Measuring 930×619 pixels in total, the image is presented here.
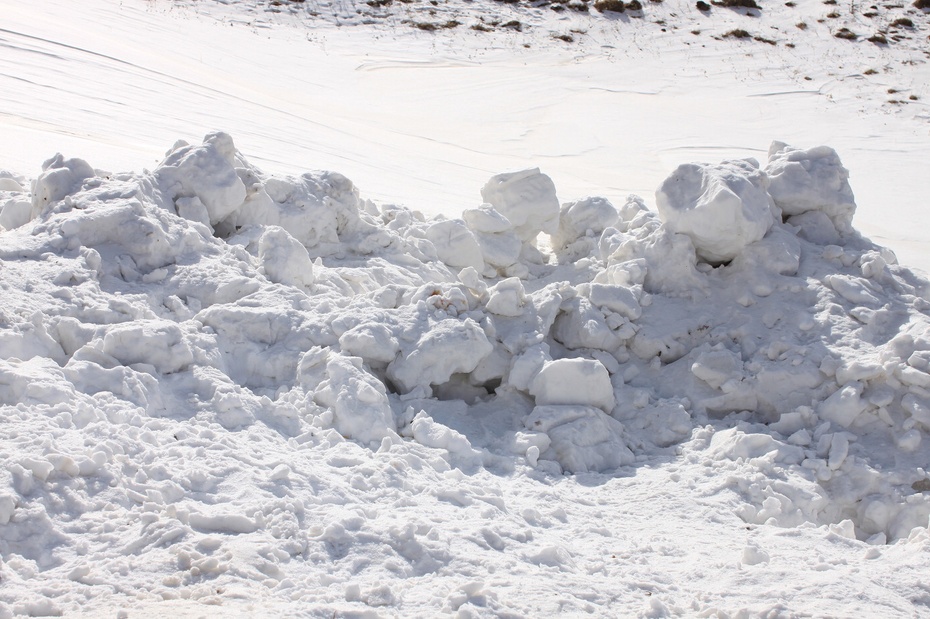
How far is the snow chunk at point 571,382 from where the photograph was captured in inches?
136

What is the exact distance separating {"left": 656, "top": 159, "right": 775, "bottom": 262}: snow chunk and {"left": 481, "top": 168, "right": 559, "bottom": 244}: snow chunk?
3.76ft

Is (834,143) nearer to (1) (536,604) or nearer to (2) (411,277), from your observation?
(2) (411,277)

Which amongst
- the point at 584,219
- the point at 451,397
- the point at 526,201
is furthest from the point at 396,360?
the point at 584,219

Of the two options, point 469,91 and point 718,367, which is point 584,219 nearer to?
point 718,367

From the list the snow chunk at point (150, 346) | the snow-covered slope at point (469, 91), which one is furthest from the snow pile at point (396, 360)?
the snow-covered slope at point (469, 91)

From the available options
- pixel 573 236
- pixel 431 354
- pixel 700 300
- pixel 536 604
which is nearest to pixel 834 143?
pixel 573 236

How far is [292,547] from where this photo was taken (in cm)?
231

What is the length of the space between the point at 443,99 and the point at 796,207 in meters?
10.5

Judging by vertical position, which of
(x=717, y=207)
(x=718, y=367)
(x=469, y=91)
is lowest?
(x=469, y=91)

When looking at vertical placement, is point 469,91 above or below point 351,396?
A: below

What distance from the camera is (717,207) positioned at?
4109mm

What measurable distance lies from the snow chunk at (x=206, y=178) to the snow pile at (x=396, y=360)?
12 millimetres

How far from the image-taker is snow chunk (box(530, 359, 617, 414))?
345cm

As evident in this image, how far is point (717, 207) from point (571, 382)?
1.30 meters
